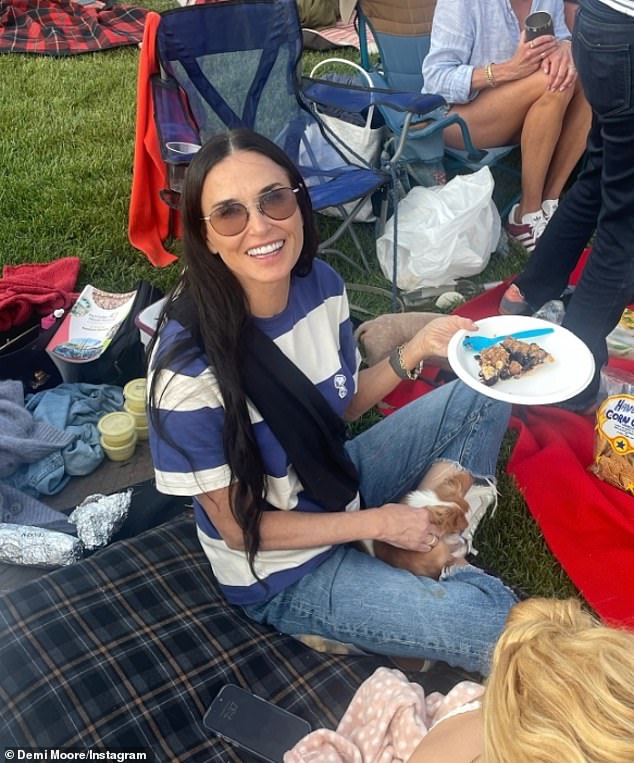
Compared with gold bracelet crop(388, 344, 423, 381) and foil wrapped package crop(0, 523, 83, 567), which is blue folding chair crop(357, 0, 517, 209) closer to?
gold bracelet crop(388, 344, 423, 381)

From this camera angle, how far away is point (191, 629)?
1921 millimetres

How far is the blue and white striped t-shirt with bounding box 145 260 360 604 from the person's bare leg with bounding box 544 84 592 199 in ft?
7.93

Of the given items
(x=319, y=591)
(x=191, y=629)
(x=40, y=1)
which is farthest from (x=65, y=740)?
(x=40, y=1)

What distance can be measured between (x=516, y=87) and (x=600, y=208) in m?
1.22

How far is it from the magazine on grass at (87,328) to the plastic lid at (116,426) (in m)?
0.29

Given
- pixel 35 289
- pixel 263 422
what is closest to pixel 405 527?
pixel 263 422

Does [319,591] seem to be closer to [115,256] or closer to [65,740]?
[65,740]

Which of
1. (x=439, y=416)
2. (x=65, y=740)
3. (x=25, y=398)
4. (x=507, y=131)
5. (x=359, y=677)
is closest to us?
(x=65, y=740)

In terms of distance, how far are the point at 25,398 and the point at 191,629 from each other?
1359 mm

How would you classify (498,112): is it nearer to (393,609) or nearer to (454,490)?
(454,490)

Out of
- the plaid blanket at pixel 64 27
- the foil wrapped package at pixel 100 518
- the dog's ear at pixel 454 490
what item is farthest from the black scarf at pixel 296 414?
the plaid blanket at pixel 64 27

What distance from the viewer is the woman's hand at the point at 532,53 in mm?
3543

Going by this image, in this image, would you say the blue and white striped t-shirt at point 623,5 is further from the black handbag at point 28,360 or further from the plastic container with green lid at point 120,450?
the black handbag at point 28,360

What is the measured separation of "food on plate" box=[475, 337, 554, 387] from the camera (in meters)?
2.19
